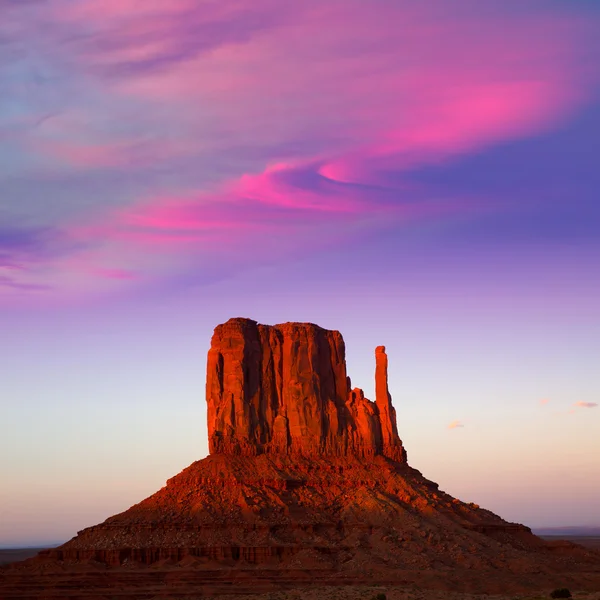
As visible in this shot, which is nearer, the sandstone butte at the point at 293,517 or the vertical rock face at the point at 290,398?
the sandstone butte at the point at 293,517

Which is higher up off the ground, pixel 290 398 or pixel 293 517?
pixel 290 398

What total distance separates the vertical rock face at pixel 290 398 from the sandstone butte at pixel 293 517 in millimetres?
171

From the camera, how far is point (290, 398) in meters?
163

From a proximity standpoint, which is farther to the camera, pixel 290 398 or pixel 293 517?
pixel 290 398

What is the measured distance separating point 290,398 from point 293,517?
19.9 meters

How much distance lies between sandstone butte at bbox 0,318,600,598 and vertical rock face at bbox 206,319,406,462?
17 centimetres

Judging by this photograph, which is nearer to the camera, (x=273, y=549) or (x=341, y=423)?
(x=273, y=549)

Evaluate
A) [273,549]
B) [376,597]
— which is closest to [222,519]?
[273,549]

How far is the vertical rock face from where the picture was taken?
160312 mm

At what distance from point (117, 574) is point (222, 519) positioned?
14.1 meters

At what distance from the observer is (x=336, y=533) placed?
145750 mm

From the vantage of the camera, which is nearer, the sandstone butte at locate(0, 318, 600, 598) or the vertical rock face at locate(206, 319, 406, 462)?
the sandstone butte at locate(0, 318, 600, 598)

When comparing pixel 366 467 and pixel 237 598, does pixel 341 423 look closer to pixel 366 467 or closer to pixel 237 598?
pixel 366 467

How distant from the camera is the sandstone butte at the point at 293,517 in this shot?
13538 centimetres
